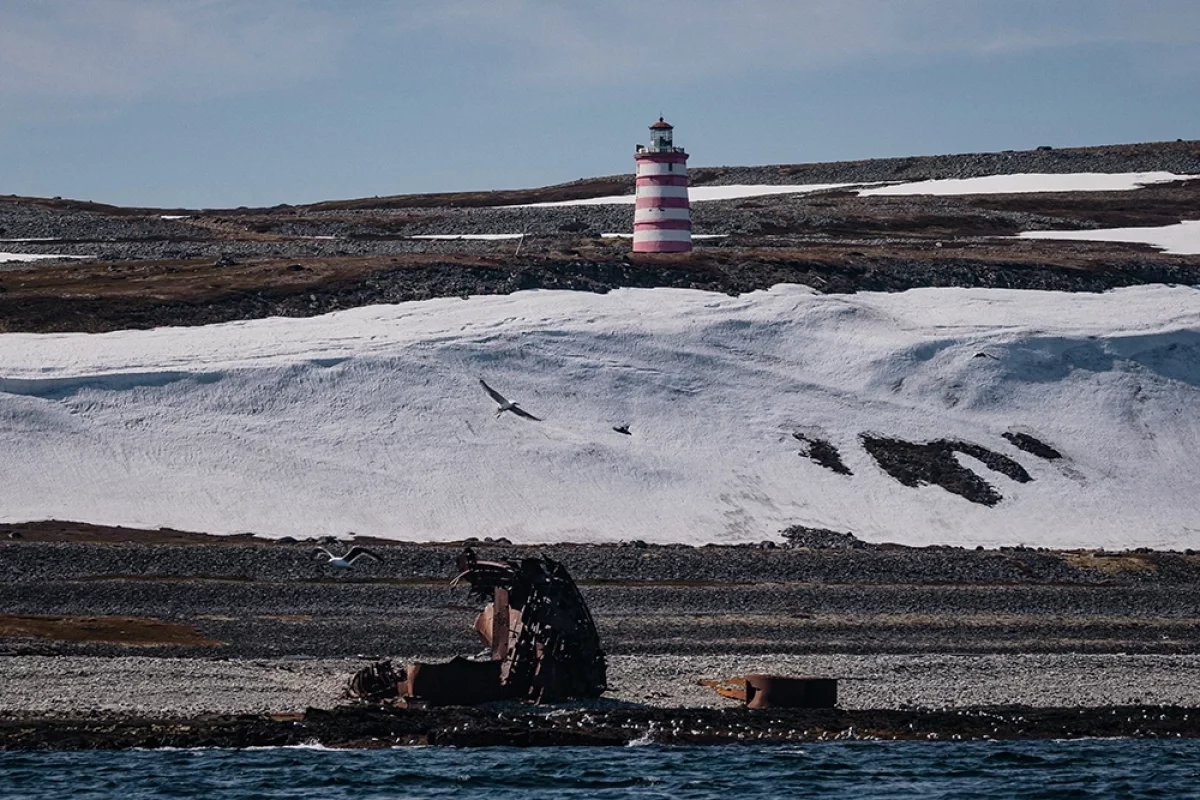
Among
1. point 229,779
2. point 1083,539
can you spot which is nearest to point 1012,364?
point 1083,539

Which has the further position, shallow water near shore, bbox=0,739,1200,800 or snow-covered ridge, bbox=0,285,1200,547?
snow-covered ridge, bbox=0,285,1200,547

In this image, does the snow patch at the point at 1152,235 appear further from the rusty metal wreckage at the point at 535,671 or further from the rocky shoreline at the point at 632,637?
the rusty metal wreckage at the point at 535,671

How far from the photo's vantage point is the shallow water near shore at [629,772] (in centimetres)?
2608

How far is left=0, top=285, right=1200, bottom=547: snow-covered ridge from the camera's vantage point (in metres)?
55.9

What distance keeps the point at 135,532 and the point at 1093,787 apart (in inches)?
1254

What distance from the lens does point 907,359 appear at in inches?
2768

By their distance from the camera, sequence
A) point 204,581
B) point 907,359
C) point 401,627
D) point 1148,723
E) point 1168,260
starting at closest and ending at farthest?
point 1148,723
point 401,627
point 204,581
point 907,359
point 1168,260

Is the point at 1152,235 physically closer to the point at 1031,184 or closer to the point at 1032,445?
the point at 1031,184

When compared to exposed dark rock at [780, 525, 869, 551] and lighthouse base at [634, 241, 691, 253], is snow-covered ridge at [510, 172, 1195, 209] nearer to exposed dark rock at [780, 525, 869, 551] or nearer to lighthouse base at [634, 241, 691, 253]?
lighthouse base at [634, 241, 691, 253]

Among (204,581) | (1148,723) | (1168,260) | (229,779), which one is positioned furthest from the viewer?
(1168,260)

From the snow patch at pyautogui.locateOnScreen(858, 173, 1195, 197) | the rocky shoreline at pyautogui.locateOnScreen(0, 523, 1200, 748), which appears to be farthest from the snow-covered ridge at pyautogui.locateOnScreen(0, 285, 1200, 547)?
the snow patch at pyautogui.locateOnScreen(858, 173, 1195, 197)

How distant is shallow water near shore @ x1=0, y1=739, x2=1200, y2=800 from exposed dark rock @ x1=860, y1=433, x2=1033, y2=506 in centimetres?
2977

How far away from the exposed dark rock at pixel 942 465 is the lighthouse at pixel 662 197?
21.9 metres

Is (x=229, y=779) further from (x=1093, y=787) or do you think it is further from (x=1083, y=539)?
(x=1083, y=539)
